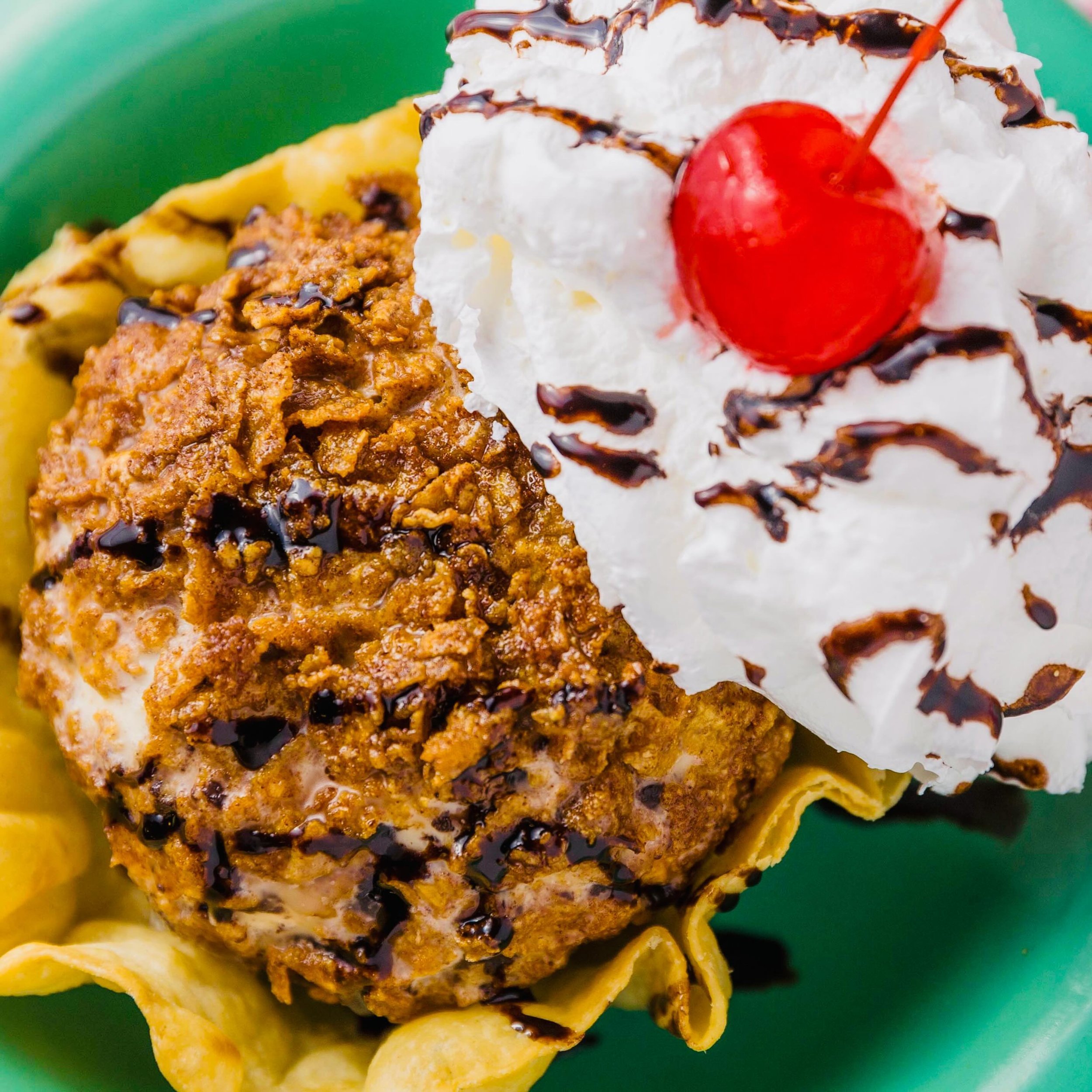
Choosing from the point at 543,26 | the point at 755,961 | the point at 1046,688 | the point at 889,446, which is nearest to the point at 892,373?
the point at 889,446

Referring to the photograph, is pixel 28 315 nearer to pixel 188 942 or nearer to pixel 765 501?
pixel 188 942

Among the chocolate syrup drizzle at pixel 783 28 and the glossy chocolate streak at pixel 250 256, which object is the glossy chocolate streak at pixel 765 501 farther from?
the glossy chocolate streak at pixel 250 256

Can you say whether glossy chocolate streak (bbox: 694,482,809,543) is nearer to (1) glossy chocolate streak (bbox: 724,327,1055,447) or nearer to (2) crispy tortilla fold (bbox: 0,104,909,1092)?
(1) glossy chocolate streak (bbox: 724,327,1055,447)

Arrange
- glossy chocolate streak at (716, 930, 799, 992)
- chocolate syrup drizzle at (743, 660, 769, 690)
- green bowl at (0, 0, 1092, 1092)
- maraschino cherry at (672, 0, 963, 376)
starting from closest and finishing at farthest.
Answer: maraschino cherry at (672, 0, 963, 376)
chocolate syrup drizzle at (743, 660, 769, 690)
green bowl at (0, 0, 1092, 1092)
glossy chocolate streak at (716, 930, 799, 992)

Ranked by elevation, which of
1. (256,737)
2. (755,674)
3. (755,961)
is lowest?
(755,961)

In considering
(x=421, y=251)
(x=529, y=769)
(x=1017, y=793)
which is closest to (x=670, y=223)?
(x=421, y=251)

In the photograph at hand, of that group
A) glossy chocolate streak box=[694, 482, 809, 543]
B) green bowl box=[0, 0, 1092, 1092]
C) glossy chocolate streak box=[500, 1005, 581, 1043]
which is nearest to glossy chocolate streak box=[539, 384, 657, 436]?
glossy chocolate streak box=[694, 482, 809, 543]

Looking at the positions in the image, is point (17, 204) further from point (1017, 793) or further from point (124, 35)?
point (1017, 793)

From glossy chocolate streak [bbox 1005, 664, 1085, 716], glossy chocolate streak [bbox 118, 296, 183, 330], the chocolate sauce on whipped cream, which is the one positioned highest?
glossy chocolate streak [bbox 118, 296, 183, 330]
